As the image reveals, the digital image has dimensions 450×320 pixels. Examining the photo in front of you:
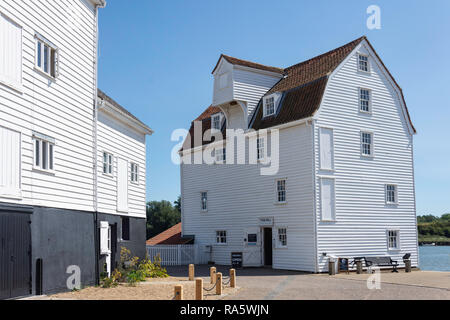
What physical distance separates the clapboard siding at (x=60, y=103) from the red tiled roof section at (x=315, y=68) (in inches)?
555

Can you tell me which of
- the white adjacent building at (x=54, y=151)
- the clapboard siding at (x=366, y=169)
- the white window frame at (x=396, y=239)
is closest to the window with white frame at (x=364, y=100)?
the clapboard siding at (x=366, y=169)

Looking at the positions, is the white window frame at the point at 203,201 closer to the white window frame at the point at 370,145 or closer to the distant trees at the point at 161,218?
the white window frame at the point at 370,145

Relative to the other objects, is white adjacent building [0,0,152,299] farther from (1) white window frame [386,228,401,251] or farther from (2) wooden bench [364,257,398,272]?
(1) white window frame [386,228,401,251]

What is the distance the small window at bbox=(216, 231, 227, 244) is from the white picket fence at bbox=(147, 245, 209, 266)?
4.87 ft

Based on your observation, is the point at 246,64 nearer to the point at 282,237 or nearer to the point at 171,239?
the point at 282,237

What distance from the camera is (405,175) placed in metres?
32.0

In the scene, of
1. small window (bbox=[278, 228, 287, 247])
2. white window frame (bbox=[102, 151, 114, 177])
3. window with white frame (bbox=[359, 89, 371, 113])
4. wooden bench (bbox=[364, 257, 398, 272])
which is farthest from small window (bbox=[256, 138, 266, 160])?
white window frame (bbox=[102, 151, 114, 177])

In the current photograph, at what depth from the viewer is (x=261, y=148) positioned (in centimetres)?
3125

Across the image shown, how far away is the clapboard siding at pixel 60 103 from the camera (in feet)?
49.4

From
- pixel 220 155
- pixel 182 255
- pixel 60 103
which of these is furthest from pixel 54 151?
pixel 182 255

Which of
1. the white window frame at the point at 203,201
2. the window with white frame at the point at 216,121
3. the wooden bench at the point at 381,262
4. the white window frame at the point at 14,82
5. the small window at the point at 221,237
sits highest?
the window with white frame at the point at 216,121
